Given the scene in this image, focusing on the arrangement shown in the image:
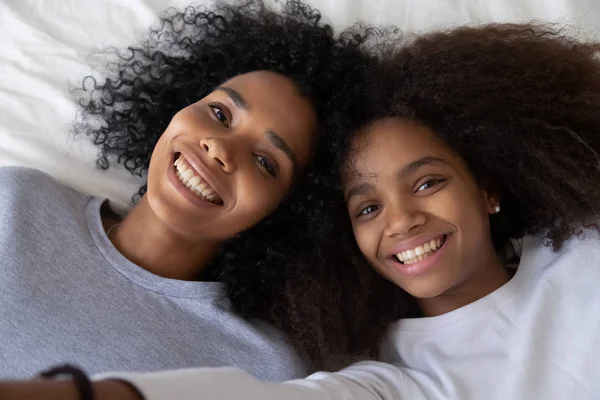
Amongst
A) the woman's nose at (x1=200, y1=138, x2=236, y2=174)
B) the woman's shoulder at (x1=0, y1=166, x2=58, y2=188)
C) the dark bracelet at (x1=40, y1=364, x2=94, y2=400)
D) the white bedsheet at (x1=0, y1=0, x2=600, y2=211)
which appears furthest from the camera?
the white bedsheet at (x1=0, y1=0, x2=600, y2=211)

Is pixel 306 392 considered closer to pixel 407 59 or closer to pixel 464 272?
pixel 464 272

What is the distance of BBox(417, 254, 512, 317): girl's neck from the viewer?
3.73ft

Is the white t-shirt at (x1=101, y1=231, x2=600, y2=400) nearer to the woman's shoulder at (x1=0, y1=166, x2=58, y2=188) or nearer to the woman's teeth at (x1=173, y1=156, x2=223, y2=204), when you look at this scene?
the woman's teeth at (x1=173, y1=156, x2=223, y2=204)

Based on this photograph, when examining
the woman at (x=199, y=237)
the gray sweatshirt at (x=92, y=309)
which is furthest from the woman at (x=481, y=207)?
the gray sweatshirt at (x=92, y=309)

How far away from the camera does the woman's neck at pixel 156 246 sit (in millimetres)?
1131

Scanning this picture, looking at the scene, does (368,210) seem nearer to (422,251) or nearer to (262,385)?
(422,251)

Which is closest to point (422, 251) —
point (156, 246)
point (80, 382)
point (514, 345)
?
point (514, 345)

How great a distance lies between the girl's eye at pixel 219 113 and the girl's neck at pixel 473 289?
20.3 inches

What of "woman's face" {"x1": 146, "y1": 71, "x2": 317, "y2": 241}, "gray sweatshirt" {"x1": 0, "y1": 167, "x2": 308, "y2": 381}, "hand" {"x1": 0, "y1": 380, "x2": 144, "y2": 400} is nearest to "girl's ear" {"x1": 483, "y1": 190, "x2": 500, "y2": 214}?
"woman's face" {"x1": 146, "y1": 71, "x2": 317, "y2": 241}

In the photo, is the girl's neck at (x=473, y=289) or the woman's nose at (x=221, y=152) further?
the girl's neck at (x=473, y=289)

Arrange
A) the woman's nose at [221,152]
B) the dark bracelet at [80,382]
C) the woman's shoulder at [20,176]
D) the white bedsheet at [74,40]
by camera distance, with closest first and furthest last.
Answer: the dark bracelet at [80,382]
the woman's nose at [221,152]
the woman's shoulder at [20,176]
the white bedsheet at [74,40]

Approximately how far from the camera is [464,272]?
42.1 inches

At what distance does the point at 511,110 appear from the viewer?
1085 mm

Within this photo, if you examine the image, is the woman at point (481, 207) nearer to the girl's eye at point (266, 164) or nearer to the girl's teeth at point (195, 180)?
the girl's eye at point (266, 164)
